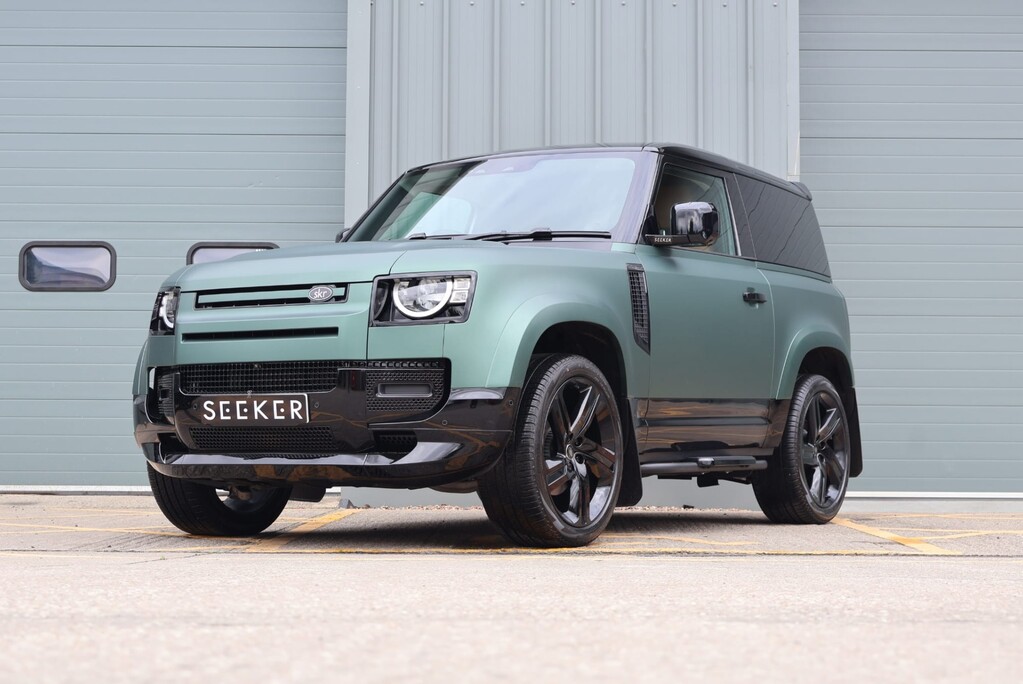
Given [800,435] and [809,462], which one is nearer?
[800,435]

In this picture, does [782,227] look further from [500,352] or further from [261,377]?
[261,377]

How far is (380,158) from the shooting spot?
995cm

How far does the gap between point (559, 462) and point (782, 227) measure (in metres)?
2.74

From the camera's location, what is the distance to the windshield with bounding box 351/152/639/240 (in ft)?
21.1

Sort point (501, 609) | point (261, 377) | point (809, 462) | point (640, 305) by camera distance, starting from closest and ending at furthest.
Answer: point (501, 609), point (261, 377), point (640, 305), point (809, 462)

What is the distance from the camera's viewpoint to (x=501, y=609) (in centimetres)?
346

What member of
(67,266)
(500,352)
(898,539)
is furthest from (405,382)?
(67,266)

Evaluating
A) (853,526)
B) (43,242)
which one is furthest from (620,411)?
(43,242)

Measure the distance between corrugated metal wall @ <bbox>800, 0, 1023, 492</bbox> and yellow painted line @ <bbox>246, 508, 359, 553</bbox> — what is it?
4.19 metres

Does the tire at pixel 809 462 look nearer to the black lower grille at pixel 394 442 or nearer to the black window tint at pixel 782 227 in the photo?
the black window tint at pixel 782 227

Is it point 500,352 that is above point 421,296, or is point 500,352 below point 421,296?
below

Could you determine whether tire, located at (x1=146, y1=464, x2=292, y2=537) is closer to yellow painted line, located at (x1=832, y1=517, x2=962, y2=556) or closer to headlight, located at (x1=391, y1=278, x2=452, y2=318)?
headlight, located at (x1=391, y1=278, x2=452, y2=318)

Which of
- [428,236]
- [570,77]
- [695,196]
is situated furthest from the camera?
[570,77]

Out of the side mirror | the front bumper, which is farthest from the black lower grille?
the side mirror
